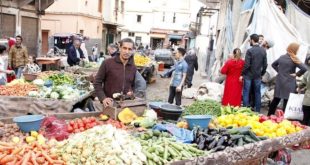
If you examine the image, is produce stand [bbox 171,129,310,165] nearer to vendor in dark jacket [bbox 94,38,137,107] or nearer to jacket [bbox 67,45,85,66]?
vendor in dark jacket [bbox 94,38,137,107]

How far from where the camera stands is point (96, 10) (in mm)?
32438

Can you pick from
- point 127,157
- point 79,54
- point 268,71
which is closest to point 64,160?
point 127,157

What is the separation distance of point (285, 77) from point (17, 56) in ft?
23.0

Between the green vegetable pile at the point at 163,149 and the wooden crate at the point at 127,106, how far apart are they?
81cm

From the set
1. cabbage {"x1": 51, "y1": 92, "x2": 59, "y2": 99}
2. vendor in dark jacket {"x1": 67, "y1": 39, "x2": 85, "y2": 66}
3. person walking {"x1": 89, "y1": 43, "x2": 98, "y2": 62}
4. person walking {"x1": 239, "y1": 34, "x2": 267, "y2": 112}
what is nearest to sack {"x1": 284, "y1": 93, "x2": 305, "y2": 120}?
person walking {"x1": 239, "y1": 34, "x2": 267, "y2": 112}

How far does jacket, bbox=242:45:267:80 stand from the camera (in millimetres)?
8414

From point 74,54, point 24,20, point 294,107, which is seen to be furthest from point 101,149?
point 24,20

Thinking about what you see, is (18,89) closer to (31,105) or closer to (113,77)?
(31,105)

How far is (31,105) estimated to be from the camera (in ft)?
23.9

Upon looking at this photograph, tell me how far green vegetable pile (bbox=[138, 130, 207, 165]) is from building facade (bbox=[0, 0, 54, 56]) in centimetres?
1265

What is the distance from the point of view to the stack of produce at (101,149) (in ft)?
11.4

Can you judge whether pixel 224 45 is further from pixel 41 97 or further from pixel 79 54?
pixel 41 97

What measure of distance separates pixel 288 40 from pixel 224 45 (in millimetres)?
3200

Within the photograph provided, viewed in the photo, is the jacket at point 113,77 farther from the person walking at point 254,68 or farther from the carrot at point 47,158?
the person walking at point 254,68
